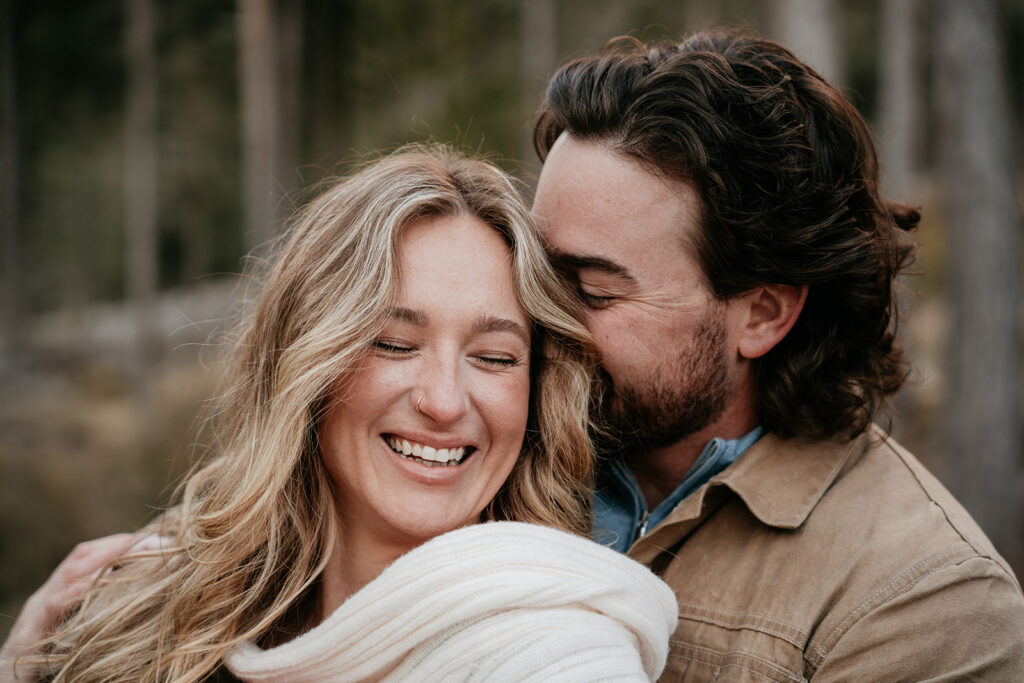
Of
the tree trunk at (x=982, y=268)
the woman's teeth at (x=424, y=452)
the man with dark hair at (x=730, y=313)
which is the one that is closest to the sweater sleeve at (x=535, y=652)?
the woman's teeth at (x=424, y=452)

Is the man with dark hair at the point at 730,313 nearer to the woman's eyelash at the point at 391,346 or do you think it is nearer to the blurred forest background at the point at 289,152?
the blurred forest background at the point at 289,152

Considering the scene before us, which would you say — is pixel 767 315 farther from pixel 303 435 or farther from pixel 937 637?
pixel 303 435

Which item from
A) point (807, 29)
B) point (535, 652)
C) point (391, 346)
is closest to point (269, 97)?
point (807, 29)

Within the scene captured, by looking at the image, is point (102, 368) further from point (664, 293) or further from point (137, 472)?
point (664, 293)

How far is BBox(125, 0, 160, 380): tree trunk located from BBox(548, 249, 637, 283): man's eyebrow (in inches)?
496

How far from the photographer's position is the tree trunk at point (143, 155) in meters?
13.5

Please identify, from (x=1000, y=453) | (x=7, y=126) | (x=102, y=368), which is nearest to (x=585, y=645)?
(x=1000, y=453)

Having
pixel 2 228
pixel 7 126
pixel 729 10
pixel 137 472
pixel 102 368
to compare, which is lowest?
pixel 102 368

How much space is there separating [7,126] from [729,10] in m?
14.7

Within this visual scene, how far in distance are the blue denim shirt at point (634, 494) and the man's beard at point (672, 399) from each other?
93mm

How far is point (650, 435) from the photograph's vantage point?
283cm

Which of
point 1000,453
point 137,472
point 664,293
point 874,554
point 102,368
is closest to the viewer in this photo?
point 874,554

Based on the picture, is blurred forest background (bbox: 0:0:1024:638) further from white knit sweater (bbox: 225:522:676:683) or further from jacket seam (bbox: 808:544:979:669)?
jacket seam (bbox: 808:544:979:669)

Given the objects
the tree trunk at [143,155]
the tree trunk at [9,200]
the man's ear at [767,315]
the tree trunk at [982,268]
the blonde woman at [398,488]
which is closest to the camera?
the blonde woman at [398,488]
